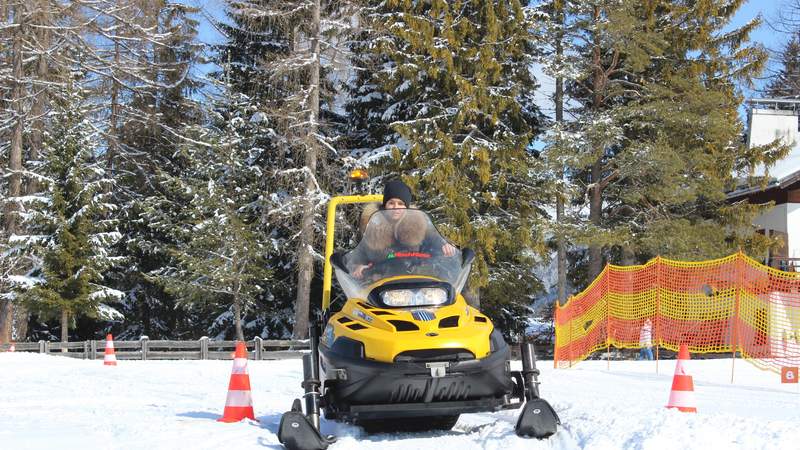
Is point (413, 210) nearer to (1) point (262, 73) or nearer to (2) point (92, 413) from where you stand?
(2) point (92, 413)

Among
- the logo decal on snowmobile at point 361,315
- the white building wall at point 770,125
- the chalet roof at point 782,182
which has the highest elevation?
the white building wall at point 770,125

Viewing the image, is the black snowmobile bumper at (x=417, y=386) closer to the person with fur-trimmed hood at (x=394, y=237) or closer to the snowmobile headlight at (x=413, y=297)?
the snowmobile headlight at (x=413, y=297)

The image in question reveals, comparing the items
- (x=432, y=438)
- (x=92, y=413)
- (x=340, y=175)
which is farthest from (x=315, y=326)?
(x=340, y=175)

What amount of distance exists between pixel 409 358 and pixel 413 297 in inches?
23.7

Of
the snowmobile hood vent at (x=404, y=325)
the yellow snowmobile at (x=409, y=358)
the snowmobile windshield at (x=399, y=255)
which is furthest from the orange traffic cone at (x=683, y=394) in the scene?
the snowmobile hood vent at (x=404, y=325)

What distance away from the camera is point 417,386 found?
631cm

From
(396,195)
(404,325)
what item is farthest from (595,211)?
(404,325)

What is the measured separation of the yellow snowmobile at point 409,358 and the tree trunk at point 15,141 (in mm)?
27202

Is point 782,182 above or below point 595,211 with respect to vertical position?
Answer: above

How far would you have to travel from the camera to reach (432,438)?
6797mm

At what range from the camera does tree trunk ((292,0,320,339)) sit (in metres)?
28.5

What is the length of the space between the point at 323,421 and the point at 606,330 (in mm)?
12129

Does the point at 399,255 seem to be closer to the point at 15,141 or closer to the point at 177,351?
the point at 177,351

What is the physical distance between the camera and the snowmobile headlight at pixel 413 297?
6.74 metres
